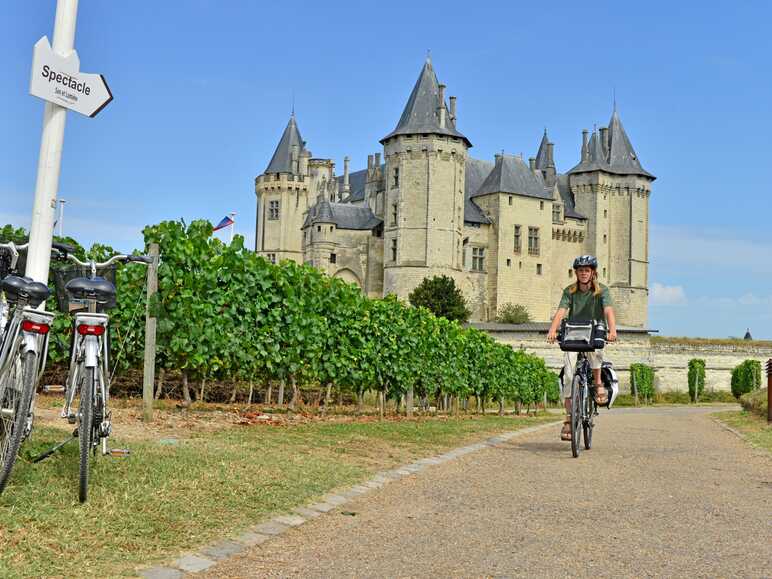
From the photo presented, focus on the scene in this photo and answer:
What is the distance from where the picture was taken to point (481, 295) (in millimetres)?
68812

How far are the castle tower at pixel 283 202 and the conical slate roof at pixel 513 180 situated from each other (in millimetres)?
14351

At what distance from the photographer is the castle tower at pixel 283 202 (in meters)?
73.2

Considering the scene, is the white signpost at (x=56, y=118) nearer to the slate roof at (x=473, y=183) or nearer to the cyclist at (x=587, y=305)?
the cyclist at (x=587, y=305)

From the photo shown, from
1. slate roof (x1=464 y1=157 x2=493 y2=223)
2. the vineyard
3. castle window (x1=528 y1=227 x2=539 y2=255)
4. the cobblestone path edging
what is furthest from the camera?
castle window (x1=528 y1=227 x2=539 y2=255)

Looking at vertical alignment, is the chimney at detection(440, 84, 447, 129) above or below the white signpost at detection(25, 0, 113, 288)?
above

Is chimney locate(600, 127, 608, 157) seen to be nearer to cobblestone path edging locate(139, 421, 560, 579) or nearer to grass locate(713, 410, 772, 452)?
grass locate(713, 410, 772, 452)

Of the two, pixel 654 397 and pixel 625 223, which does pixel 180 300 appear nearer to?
pixel 654 397

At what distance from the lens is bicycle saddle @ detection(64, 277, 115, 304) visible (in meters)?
4.87

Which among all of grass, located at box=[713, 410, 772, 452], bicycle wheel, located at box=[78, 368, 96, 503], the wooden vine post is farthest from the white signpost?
grass, located at box=[713, 410, 772, 452]

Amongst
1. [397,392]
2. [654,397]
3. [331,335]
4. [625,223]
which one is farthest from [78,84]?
[625,223]

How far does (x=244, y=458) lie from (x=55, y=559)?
2929mm

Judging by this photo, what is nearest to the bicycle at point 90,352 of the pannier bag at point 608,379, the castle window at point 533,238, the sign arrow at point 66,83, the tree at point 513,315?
the sign arrow at point 66,83

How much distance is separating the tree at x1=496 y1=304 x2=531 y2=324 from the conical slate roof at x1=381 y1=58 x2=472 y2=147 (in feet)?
43.0

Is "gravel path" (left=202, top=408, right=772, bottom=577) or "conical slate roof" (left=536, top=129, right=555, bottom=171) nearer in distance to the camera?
"gravel path" (left=202, top=408, right=772, bottom=577)
